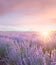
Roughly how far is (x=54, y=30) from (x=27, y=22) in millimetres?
265

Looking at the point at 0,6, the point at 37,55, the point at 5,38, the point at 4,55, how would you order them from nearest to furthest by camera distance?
the point at 37,55, the point at 0,6, the point at 4,55, the point at 5,38

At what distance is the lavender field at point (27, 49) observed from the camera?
5.04ft

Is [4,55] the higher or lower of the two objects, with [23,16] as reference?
lower

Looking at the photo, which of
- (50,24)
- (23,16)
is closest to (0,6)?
(23,16)

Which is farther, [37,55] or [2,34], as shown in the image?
[2,34]

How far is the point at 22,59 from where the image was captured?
1.64 meters

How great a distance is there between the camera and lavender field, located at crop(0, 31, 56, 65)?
5.04 feet

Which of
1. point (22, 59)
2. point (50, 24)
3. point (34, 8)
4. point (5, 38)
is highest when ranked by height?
point (34, 8)

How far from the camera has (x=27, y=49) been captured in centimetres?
171

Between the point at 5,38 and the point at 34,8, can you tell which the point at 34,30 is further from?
the point at 5,38

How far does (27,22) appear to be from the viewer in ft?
6.17

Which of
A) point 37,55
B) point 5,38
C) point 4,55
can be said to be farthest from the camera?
point 5,38

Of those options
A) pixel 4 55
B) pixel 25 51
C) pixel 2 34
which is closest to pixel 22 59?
pixel 25 51

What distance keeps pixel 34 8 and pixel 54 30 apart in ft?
0.88
